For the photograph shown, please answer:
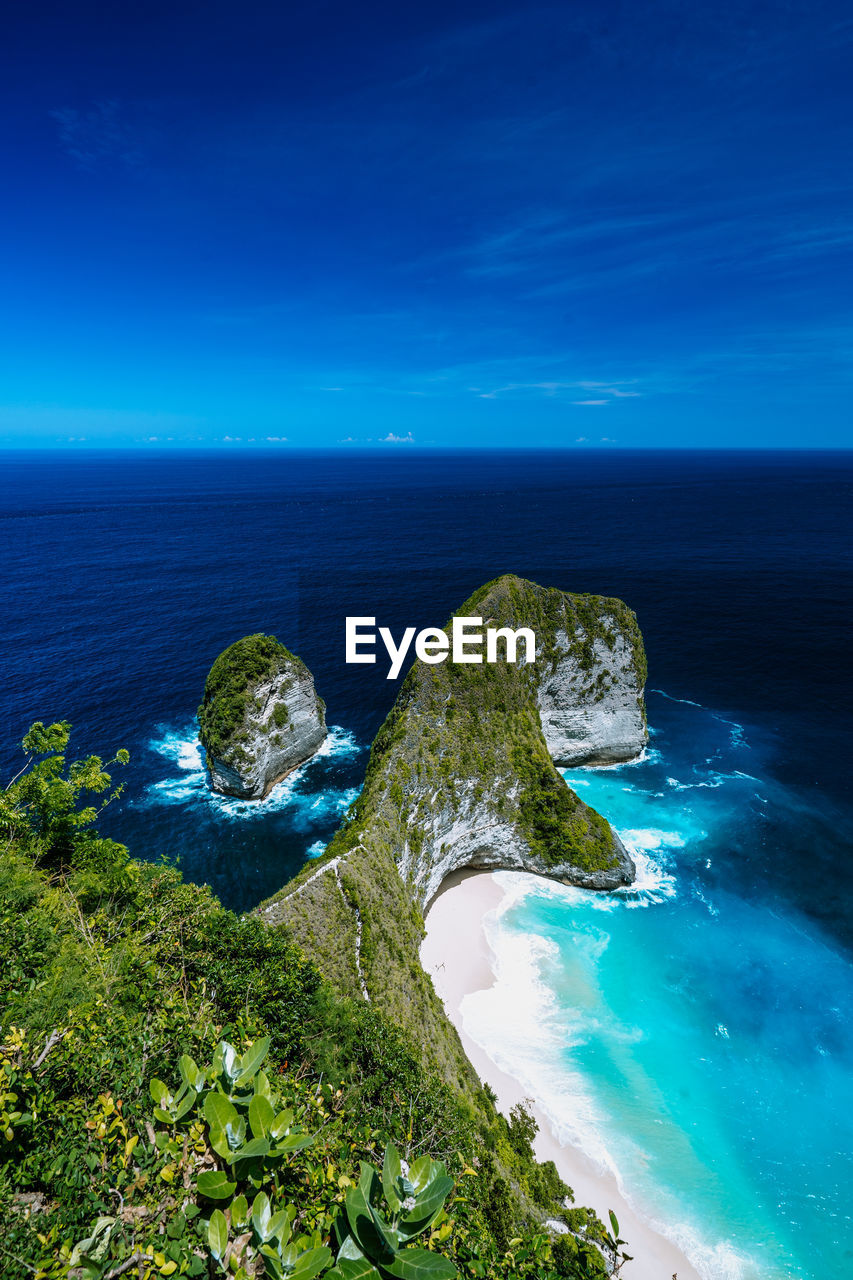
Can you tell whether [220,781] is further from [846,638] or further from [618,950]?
[846,638]

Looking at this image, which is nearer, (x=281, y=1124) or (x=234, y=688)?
(x=281, y=1124)

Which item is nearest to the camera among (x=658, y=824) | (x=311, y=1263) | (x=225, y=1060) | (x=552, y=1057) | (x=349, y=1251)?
(x=311, y=1263)

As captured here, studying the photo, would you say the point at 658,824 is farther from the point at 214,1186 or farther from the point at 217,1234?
the point at 217,1234

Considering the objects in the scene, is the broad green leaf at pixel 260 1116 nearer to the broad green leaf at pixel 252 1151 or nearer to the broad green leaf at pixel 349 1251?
the broad green leaf at pixel 252 1151

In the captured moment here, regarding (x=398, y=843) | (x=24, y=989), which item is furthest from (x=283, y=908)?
(x=24, y=989)

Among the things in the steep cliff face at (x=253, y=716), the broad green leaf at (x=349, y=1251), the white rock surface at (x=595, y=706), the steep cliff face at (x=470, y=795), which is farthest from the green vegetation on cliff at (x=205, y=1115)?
the white rock surface at (x=595, y=706)

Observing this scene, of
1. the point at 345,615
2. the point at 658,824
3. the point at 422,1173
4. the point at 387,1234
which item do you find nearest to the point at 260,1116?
the point at 387,1234
